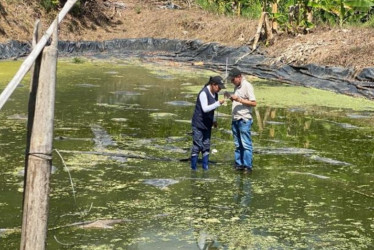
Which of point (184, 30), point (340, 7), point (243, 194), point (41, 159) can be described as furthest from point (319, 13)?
point (41, 159)

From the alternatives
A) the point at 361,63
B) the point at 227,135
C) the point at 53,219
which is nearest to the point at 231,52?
the point at 361,63

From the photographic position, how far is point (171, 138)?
37.1 ft

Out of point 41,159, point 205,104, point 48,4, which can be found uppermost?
point 48,4

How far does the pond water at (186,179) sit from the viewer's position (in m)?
6.43

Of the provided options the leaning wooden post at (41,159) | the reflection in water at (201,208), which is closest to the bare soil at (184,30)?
the reflection in water at (201,208)

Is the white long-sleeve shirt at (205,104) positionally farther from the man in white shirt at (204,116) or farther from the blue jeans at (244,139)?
the blue jeans at (244,139)

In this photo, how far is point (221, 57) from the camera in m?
24.7

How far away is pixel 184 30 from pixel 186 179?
22008 mm

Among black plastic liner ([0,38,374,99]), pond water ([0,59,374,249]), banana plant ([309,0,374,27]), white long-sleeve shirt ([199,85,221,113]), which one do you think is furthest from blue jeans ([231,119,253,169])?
banana plant ([309,0,374,27])

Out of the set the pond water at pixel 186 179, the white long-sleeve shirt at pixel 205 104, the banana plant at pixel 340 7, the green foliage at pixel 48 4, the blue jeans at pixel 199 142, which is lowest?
the pond water at pixel 186 179

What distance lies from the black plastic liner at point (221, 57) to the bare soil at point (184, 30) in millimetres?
528

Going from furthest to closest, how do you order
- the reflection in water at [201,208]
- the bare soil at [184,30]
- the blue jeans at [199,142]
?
the bare soil at [184,30] → the blue jeans at [199,142] → the reflection in water at [201,208]

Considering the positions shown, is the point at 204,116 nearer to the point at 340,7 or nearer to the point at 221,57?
the point at 221,57

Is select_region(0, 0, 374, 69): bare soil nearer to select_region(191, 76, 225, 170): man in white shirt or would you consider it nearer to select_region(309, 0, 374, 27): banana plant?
select_region(309, 0, 374, 27): banana plant
